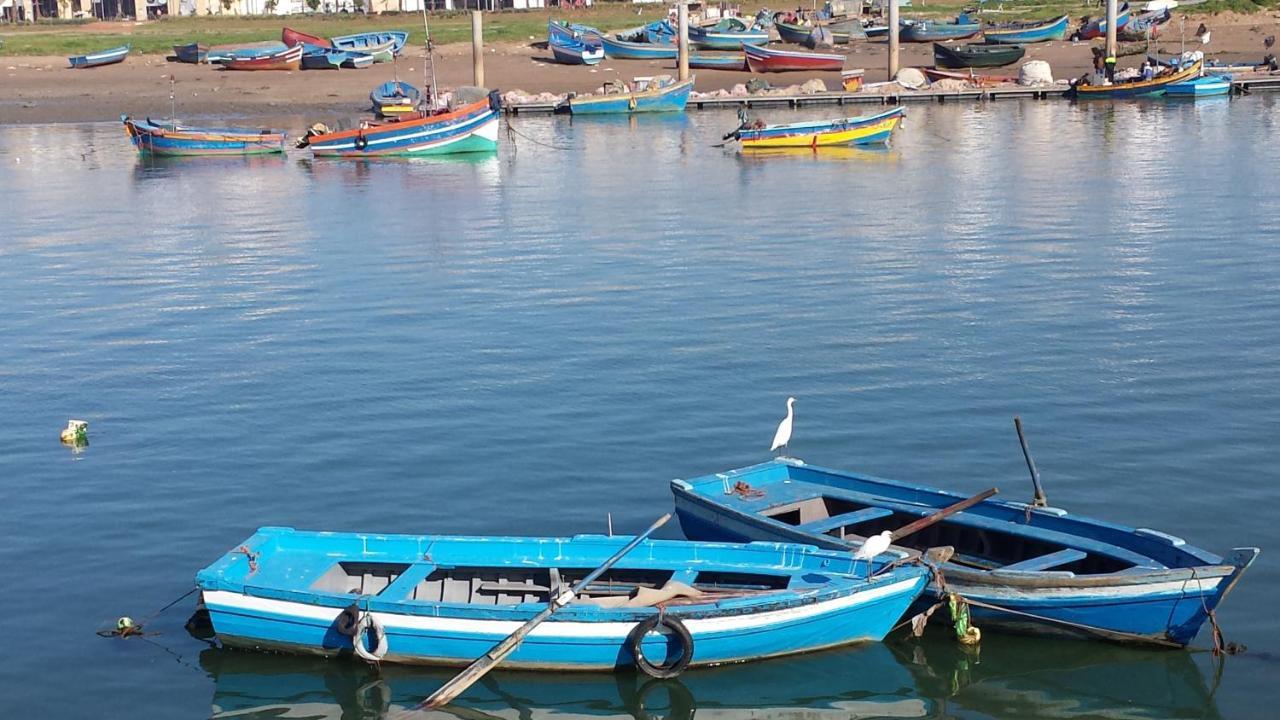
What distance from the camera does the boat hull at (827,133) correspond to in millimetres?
47469

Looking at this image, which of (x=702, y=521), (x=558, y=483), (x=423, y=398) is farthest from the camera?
(x=423, y=398)

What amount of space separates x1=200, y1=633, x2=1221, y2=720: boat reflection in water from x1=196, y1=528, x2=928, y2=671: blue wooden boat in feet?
0.62

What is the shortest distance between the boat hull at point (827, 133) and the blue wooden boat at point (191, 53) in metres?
34.8

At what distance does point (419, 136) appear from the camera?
50281 millimetres

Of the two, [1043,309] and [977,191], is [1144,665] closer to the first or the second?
[1043,309]

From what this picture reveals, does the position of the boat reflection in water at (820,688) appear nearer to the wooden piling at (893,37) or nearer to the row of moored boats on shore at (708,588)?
the row of moored boats on shore at (708,588)

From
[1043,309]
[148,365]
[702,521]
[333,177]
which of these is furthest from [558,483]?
[333,177]

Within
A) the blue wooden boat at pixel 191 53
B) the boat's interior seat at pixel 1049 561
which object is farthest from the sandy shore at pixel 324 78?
the boat's interior seat at pixel 1049 561

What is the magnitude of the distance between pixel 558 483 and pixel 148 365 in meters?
8.87

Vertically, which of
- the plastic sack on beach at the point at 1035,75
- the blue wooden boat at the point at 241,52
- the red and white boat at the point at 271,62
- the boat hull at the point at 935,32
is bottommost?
the plastic sack on beach at the point at 1035,75

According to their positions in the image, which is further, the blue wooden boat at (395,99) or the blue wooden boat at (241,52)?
the blue wooden boat at (241,52)

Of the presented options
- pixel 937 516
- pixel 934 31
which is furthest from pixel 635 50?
pixel 937 516

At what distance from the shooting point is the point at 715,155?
4744 cm

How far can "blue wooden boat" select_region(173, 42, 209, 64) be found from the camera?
71.1m
